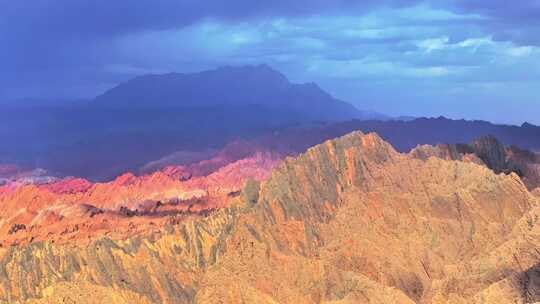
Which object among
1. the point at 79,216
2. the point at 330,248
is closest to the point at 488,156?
the point at 330,248

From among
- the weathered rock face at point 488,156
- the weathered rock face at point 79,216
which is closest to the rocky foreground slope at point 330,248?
the weathered rock face at point 79,216

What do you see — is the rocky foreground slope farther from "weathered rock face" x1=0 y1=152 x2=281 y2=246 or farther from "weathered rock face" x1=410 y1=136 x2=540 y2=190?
"weathered rock face" x1=410 y1=136 x2=540 y2=190

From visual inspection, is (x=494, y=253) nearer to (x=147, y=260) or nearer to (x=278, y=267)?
(x=278, y=267)

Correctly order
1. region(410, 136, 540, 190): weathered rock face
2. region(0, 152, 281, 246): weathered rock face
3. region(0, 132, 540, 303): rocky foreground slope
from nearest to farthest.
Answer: region(0, 132, 540, 303): rocky foreground slope
region(0, 152, 281, 246): weathered rock face
region(410, 136, 540, 190): weathered rock face

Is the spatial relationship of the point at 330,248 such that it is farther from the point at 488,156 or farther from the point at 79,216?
the point at 488,156

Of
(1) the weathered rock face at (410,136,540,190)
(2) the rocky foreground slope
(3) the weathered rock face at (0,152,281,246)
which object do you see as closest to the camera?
(2) the rocky foreground slope

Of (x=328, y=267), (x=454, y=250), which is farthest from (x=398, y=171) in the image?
(x=328, y=267)

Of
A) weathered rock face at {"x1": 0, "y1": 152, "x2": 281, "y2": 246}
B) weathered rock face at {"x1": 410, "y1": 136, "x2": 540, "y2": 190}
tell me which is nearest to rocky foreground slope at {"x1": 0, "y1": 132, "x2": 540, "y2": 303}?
weathered rock face at {"x1": 0, "y1": 152, "x2": 281, "y2": 246}

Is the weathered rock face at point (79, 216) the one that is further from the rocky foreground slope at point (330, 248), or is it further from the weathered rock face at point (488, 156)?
the weathered rock face at point (488, 156)
